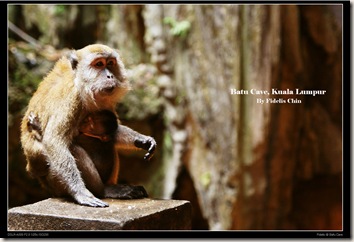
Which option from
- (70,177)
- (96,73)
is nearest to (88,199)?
(70,177)

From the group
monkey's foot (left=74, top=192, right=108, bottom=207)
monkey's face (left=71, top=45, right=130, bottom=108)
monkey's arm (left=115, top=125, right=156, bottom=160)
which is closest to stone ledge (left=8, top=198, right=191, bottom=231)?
monkey's foot (left=74, top=192, right=108, bottom=207)

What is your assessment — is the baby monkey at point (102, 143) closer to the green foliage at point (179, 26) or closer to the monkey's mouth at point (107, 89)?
the monkey's mouth at point (107, 89)

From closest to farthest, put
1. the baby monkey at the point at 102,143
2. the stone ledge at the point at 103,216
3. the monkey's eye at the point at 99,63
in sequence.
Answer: the stone ledge at the point at 103,216
the monkey's eye at the point at 99,63
the baby monkey at the point at 102,143

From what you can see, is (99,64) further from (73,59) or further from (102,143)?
(102,143)

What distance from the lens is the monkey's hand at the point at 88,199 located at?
130 inches

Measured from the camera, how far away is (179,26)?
6.75m

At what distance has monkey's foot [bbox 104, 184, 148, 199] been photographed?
3582 millimetres

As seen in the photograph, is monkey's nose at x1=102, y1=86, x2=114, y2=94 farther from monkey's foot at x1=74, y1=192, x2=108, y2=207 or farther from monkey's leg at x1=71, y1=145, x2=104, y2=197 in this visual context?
monkey's foot at x1=74, y1=192, x2=108, y2=207

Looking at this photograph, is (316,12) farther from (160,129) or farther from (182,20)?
(160,129)

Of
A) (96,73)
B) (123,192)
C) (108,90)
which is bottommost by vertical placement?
(123,192)

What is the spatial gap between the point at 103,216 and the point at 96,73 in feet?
3.15

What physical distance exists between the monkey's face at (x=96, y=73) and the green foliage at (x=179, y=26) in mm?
3326

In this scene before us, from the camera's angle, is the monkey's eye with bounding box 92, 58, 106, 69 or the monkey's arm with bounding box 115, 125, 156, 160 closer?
the monkey's eye with bounding box 92, 58, 106, 69

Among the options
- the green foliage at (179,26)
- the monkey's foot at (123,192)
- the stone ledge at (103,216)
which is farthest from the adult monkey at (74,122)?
the green foliage at (179,26)
